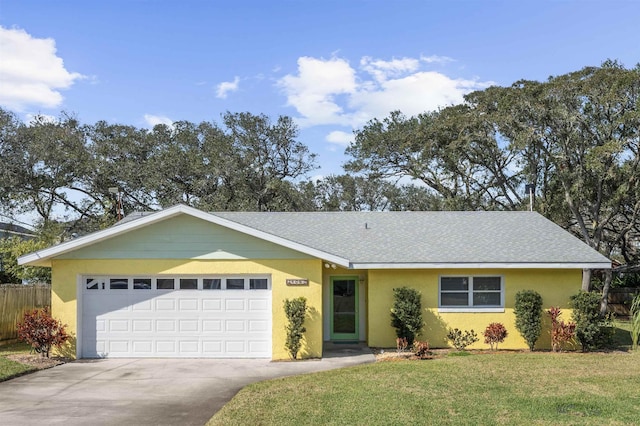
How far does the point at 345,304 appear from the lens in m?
18.2

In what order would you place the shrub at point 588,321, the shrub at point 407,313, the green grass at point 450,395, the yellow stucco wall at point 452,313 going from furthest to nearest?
the yellow stucco wall at point 452,313 → the shrub at point 407,313 → the shrub at point 588,321 → the green grass at point 450,395

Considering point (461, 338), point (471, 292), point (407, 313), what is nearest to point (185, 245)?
point (407, 313)

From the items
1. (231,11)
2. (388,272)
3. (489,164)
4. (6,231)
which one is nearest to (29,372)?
(388,272)

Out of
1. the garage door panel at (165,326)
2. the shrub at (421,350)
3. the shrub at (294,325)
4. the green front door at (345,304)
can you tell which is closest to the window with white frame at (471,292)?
the shrub at (421,350)

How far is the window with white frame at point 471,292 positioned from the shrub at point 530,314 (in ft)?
2.29

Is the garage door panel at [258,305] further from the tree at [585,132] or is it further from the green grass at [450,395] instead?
the tree at [585,132]

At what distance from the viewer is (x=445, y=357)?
14992mm

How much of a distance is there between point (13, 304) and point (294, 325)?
947cm

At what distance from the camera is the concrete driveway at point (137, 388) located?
9.31 meters

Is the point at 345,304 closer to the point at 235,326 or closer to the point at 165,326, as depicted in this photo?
the point at 235,326

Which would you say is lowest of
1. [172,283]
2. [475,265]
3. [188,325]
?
[188,325]

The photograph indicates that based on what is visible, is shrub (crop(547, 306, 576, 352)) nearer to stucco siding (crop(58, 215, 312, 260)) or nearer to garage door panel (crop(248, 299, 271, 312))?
stucco siding (crop(58, 215, 312, 260))

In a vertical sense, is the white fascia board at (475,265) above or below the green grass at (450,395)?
above

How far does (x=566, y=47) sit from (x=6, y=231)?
31.8 meters
